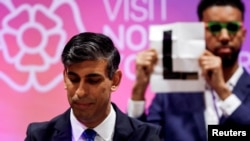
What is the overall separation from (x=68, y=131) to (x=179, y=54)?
0.50m

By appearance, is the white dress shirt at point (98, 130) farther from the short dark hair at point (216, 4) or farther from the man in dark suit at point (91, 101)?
the short dark hair at point (216, 4)

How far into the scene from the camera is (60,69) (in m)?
1.86

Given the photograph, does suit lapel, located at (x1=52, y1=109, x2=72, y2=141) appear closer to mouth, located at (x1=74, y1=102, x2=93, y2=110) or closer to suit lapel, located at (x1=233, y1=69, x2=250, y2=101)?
mouth, located at (x1=74, y1=102, x2=93, y2=110)

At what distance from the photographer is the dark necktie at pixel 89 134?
113 cm

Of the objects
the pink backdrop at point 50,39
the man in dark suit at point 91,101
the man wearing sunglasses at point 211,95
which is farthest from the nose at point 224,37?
the man in dark suit at point 91,101

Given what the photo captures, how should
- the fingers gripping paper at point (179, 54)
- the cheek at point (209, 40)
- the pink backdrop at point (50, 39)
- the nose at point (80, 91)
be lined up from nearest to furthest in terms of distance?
the nose at point (80, 91)
the fingers gripping paper at point (179, 54)
the cheek at point (209, 40)
the pink backdrop at point (50, 39)

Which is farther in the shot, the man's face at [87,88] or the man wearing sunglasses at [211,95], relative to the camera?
the man wearing sunglasses at [211,95]

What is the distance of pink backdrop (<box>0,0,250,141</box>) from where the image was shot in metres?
1.85

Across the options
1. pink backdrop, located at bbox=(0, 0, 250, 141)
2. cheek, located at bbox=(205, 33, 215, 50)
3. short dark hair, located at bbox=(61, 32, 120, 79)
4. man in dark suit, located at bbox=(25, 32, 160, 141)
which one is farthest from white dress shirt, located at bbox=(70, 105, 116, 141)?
pink backdrop, located at bbox=(0, 0, 250, 141)

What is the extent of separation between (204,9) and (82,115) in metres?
0.77

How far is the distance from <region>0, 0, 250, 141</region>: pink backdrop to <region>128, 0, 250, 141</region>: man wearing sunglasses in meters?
0.23

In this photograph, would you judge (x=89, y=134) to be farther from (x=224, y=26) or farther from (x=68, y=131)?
(x=224, y=26)

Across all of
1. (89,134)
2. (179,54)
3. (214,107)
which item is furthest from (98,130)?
(214,107)

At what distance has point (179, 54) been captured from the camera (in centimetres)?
150
